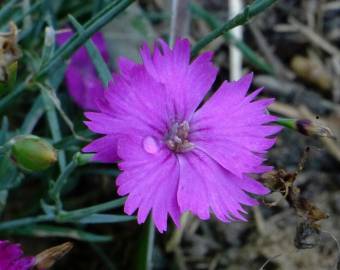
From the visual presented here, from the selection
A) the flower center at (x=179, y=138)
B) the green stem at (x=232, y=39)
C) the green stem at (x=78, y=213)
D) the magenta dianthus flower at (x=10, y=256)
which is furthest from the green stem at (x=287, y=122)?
the green stem at (x=232, y=39)

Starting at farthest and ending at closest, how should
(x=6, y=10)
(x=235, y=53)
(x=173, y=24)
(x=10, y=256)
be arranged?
(x=235, y=53), (x=173, y=24), (x=6, y=10), (x=10, y=256)

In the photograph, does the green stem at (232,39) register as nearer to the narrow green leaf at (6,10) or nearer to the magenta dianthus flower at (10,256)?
the narrow green leaf at (6,10)

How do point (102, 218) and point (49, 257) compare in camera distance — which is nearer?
point (49, 257)

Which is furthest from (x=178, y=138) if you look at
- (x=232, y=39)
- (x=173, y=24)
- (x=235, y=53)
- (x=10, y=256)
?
(x=235, y=53)

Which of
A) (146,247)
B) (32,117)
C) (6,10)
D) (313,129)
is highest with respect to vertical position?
(6,10)

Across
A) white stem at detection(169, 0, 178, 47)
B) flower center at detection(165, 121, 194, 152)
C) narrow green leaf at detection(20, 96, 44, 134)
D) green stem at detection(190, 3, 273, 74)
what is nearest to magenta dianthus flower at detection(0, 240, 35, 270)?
flower center at detection(165, 121, 194, 152)

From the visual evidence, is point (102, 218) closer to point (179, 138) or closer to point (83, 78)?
point (179, 138)
